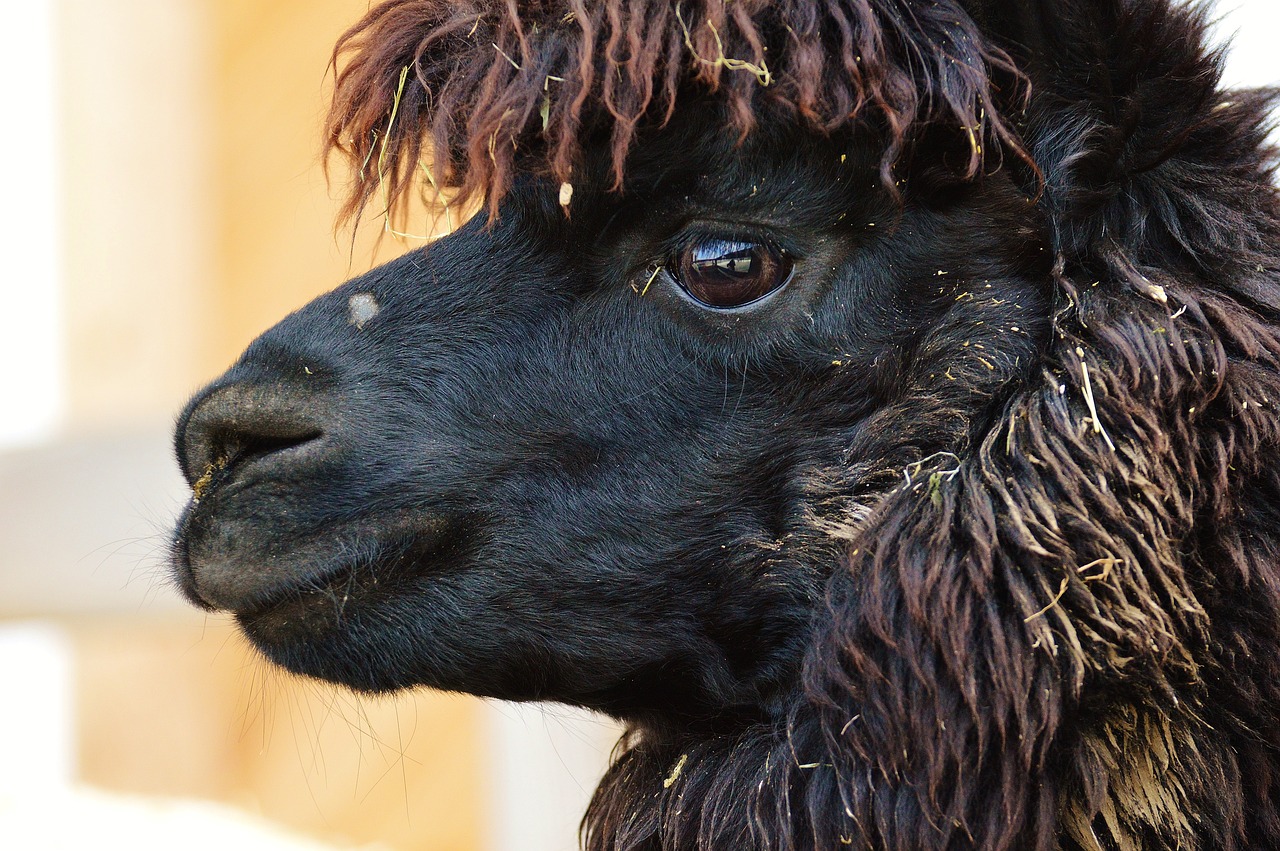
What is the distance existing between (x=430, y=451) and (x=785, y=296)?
0.54 metres

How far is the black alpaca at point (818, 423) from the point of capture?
150 centimetres

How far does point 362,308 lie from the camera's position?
175 cm

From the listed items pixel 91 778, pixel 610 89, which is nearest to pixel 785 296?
pixel 610 89

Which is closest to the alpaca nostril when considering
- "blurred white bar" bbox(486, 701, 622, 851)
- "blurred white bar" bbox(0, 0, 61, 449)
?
"blurred white bar" bbox(486, 701, 622, 851)

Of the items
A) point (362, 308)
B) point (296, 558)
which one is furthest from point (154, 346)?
point (296, 558)

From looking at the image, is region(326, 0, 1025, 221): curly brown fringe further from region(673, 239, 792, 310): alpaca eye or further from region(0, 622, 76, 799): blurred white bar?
region(0, 622, 76, 799): blurred white bar

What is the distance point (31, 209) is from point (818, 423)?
4.17 m

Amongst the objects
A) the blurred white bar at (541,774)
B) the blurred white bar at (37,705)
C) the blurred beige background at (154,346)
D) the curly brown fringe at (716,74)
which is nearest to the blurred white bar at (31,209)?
the blurred beige background at (154,346)

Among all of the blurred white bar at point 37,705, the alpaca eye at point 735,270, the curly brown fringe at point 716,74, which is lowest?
the blurred white bar at point 37,705

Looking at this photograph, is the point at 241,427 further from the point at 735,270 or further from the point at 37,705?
the point at 37,705

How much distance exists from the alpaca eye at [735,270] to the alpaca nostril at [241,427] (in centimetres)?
56

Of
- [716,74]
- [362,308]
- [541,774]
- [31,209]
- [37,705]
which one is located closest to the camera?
[716,74]

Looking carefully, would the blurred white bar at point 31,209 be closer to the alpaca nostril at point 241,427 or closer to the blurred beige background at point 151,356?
the blurred beige background at point 151,356

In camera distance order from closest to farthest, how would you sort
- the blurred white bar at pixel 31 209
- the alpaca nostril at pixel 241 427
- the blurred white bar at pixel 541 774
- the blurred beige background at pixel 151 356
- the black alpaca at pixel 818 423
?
the black alpaca at pixel 818 423 → the alpaca nostril at pixel 241 427 → the blurred white bar at pixel 541 774 → the blurred beige background at pixel 151 356 → the blurred white bar at pixel 31 209
